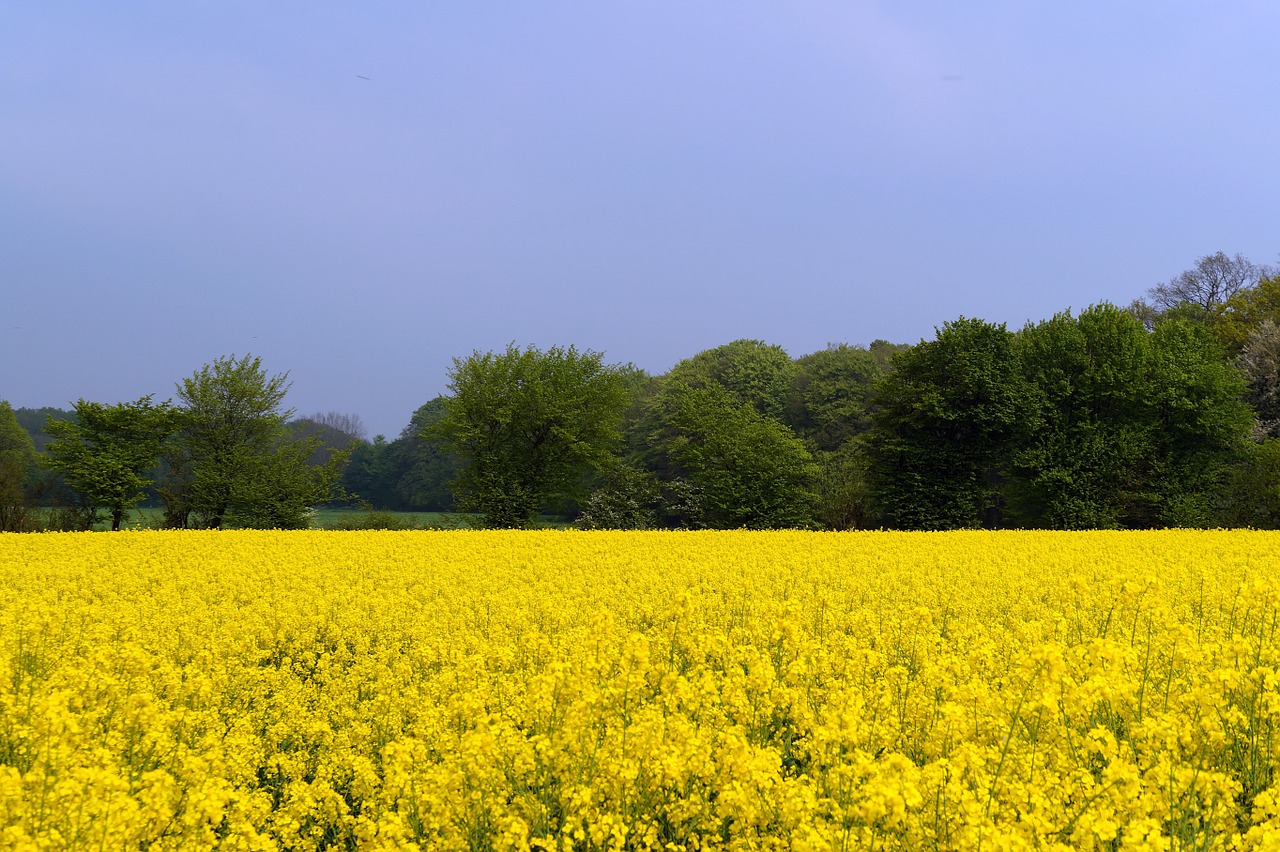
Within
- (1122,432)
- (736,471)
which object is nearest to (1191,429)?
(1122,432)

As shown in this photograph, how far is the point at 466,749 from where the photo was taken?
4.24m

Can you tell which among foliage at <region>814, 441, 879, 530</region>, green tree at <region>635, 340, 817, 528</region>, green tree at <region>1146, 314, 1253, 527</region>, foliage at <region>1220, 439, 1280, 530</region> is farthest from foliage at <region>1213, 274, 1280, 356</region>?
green tree at <region>635, 340, 817, 528</region>

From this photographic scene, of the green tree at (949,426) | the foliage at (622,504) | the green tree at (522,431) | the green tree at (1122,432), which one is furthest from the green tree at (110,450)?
the green tree at (1122,432)

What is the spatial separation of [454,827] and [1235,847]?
3501 millimetres

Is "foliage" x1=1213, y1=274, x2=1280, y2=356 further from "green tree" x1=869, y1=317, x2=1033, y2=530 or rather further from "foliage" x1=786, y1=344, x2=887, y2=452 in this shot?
"foliage" x1=786, y1=344, x2=887, y2=452

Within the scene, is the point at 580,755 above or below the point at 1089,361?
below

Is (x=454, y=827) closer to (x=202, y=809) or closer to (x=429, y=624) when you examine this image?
(x=202, y=809)

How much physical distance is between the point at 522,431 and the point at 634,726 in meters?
36.5

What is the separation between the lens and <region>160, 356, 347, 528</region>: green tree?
35.9 metres

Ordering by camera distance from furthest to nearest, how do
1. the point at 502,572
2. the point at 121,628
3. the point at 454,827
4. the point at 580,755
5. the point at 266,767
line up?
the point at 502,572 < the point at 121,628 < the point at 266,767 < the point at 580,755 < the point at 454,827

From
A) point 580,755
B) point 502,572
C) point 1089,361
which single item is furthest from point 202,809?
point 1089,361

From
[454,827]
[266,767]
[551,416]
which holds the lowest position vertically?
[266,767]

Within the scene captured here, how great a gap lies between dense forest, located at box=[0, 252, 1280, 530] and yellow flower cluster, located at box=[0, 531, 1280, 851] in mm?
22286

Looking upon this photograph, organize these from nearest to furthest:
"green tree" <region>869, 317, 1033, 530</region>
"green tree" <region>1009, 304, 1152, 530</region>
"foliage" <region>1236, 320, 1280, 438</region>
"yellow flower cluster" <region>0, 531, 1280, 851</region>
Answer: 1. "yellow flower cluster" <region>0, 531, 1280, 851</region>
2. "green tree" <region>1009, 304, 1152, 530</region>
3. "green tree" <region>869, 317, 1033, 530</region>
4. "foliage" <region>1236, 320, 1280, 438</region>
